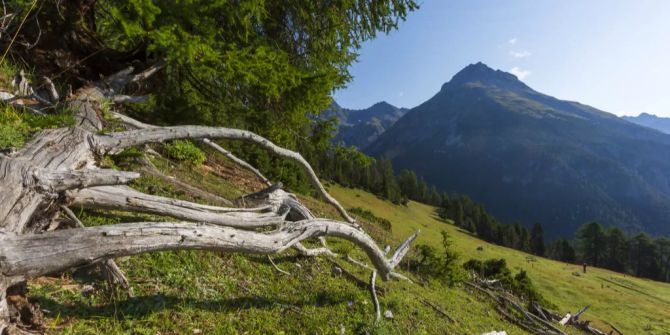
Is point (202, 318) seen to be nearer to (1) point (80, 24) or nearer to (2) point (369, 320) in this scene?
(2) point (369, 320)

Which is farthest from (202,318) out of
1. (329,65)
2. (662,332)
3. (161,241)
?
(662,332)

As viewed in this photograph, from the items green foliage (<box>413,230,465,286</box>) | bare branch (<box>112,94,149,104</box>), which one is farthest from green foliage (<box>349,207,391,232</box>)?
bare branch (<box>112,94,149,104</box>)

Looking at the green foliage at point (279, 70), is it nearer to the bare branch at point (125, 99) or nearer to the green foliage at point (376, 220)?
the bare branch at point (125, 99)

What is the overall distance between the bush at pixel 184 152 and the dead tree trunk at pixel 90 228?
687 centimetres

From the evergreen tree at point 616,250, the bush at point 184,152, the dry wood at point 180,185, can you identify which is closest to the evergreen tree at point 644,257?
the evergreen tree at point 616,250

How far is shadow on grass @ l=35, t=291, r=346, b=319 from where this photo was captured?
378 cm

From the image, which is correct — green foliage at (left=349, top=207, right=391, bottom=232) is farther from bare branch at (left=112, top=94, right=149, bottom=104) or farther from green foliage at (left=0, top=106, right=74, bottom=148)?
green foliage at (left=0, top=106, right=74, bottom=148)

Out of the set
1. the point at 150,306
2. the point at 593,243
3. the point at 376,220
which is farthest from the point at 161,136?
the point at 593,243

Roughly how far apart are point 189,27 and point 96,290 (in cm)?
632

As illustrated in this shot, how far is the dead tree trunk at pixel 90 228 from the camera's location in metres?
2.85

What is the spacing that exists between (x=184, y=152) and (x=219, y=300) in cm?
915

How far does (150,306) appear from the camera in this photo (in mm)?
4312

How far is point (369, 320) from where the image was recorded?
19.8 ft

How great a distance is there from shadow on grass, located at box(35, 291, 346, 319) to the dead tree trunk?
62 centimetres
